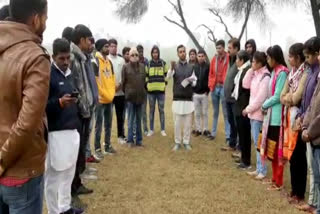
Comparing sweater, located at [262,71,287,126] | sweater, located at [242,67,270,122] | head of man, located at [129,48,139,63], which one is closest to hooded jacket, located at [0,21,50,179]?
sweater, located at [262,71,287,126]

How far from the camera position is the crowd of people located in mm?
1925

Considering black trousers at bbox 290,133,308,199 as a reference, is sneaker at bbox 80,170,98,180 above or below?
below

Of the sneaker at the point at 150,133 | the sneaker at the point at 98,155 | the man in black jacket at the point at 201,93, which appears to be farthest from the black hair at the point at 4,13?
the sneaker at the point at 150,133

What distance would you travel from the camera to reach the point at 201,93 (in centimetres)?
819

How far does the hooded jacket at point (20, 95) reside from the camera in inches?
73.5

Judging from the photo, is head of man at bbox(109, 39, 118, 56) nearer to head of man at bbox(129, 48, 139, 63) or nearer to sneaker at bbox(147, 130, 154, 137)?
head of man at bbox(129, 48, 139, 63)

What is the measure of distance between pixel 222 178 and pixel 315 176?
177 centimetres

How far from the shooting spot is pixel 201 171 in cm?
571

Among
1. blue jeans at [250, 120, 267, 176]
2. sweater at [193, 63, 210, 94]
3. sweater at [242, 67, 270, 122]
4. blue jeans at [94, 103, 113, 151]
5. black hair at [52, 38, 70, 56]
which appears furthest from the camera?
sweater at [193, 63, 210, 94]

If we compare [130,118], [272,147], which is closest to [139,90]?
[130,118]

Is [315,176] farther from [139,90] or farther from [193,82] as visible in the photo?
[139,90]

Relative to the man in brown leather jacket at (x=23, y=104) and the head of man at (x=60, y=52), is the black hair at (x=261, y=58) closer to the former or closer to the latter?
the head of man at (x=60, y=52)

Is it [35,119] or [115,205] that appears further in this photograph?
[115,205]

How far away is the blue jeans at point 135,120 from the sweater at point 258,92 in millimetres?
2602
